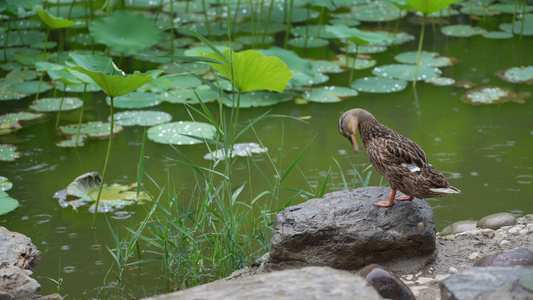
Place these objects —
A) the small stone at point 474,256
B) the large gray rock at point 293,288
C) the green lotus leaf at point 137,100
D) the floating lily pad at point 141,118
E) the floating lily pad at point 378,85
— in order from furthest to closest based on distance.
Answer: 1. the floating lily pad at point 378,85
2. the green lotus leaf at point 137,100
3. the floating lily pad at point 141,118
4. the small stone at point 474,256
5. the large gray rock at point 293,288

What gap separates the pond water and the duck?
498 millimetres

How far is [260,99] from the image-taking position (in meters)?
5.92

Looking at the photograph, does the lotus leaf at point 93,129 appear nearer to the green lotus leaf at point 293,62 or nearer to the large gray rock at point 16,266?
the green lotus leaf at point 293,62

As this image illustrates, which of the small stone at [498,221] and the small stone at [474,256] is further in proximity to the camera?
the small stone at [498,221]

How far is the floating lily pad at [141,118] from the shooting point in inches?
215

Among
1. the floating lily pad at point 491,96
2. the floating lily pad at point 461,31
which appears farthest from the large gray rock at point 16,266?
the floating lily pad at point 461,31

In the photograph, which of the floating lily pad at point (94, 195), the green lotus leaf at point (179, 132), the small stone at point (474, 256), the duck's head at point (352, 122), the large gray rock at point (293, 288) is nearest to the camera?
the large gray rock at point (293, 288)

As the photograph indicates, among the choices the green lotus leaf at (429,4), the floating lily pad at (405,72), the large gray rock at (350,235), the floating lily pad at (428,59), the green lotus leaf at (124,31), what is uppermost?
the green lotus leaf at (429,4)

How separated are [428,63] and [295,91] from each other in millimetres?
1638

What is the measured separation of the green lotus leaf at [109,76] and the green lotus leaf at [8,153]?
1.24m

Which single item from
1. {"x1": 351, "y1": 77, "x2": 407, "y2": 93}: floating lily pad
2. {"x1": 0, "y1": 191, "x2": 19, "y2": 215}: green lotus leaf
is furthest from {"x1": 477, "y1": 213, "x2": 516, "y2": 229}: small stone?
{"x1": 0, "y1": 191, "x2": 19, "y2": 215}: green lotus leaf

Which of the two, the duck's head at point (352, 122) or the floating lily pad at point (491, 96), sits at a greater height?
the duck's head at point (352, 122)

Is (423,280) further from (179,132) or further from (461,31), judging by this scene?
(461,31)

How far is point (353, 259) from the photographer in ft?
9.60
